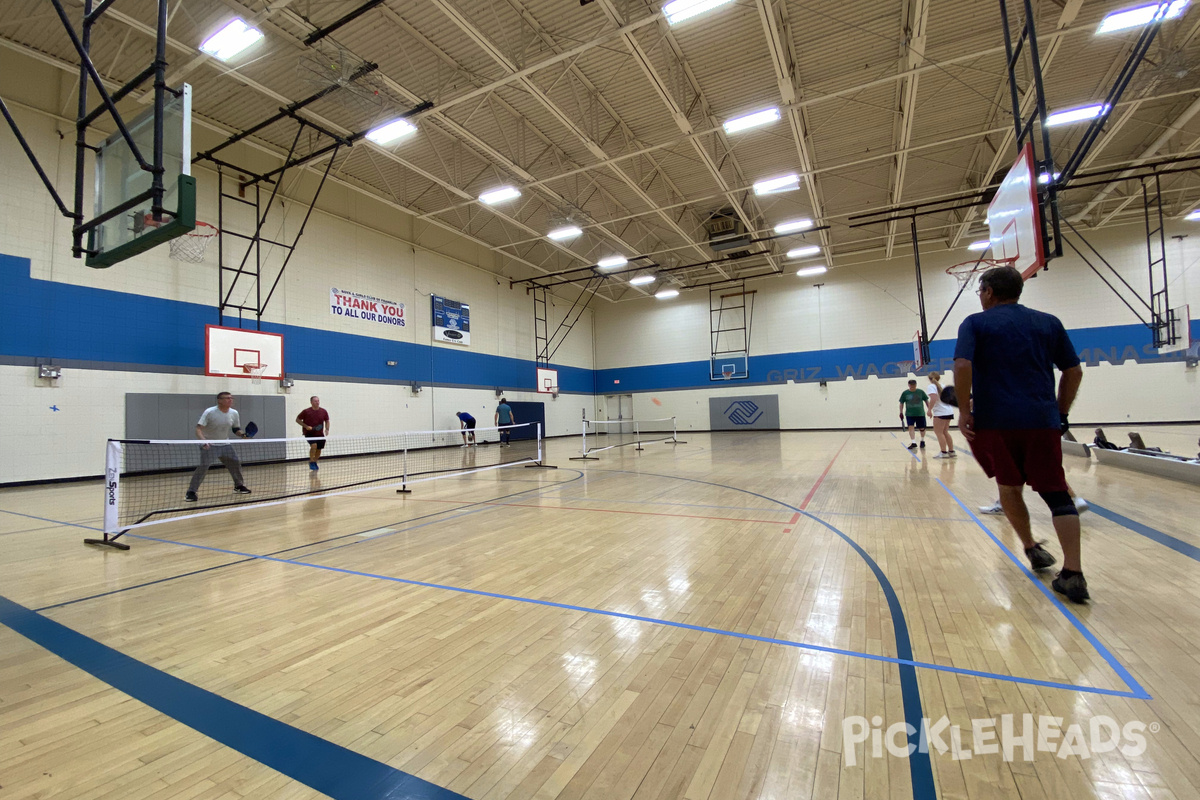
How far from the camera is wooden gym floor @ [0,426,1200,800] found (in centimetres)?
152

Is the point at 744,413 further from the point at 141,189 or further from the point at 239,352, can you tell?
the point at 141,189

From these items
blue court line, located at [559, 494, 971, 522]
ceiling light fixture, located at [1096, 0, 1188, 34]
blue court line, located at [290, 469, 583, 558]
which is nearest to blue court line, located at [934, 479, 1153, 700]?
blue court line, located at [559, 494, 971, 522]

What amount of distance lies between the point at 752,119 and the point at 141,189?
10117 millimetres

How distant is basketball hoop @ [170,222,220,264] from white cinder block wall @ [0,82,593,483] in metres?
0.29

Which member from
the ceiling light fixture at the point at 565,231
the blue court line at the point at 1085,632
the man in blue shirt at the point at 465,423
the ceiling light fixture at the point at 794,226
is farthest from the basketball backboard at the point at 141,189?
the ceiling light fixture at the point at 794,226

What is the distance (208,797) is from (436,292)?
17.5 m

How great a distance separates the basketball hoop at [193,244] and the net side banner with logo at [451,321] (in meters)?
6.83

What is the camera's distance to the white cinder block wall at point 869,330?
17688 mm

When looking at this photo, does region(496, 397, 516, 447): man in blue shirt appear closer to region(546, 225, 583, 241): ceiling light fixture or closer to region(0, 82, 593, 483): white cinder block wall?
region(0, 82, 593, 483): white cinder block wall

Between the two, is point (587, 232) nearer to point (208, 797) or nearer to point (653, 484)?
point (653, 484)

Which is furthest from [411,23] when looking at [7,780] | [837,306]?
[837,306]

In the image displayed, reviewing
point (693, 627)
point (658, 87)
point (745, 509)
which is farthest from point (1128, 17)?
point (693, 627)

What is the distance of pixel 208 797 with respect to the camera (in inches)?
57.1

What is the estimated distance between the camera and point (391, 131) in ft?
33.2
